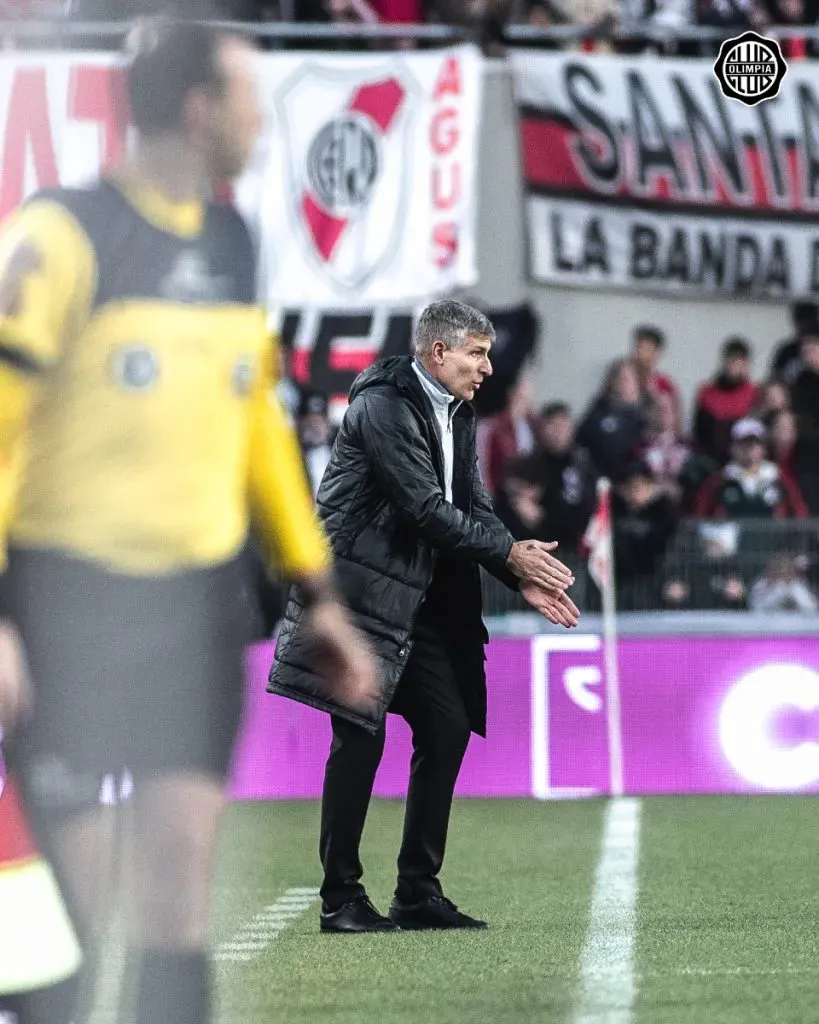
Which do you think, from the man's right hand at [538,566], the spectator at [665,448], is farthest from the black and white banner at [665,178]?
the man's right hand at [538,566]

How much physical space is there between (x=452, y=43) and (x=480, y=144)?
0.89m

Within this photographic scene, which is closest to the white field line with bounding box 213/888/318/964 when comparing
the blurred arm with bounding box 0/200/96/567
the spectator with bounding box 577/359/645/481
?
the blurred arm with bounding box 0/200/96/567

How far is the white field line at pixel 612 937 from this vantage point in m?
5.34

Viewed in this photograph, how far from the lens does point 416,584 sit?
6820 mm

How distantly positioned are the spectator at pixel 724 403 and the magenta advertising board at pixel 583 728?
2.60 meters

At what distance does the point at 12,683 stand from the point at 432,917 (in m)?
3.67

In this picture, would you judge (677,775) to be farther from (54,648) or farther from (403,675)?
Result: (54,648)

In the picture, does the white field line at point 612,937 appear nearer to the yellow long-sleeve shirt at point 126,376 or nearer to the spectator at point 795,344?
the yellow long-sleeve shirt at point 126,376

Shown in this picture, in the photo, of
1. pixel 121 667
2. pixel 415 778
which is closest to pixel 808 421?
pixel 415 778

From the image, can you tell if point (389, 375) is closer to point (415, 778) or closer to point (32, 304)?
point (415, 778)

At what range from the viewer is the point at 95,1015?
18.1ft

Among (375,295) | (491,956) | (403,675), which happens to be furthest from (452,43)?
(491,956)

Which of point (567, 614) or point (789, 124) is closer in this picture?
point (567, 614)

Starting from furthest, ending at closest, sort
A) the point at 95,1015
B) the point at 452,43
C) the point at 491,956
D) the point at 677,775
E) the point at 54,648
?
the point at 452,43 → the point at 677,775 → the point at 491,956 → the point at 95,1015 → the point at 54,648
